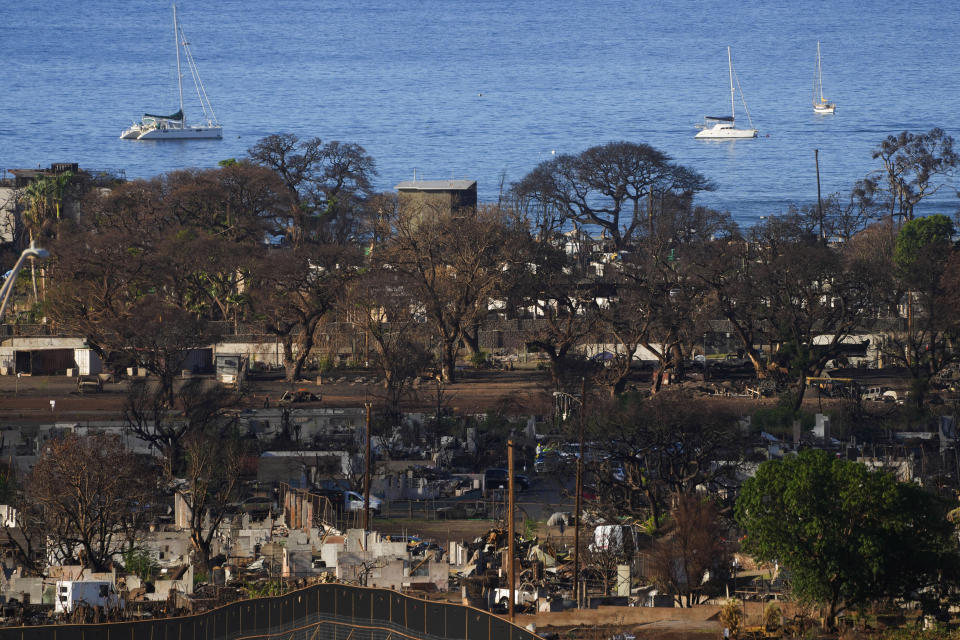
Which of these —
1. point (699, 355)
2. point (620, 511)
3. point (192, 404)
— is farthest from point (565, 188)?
point (620, 511)

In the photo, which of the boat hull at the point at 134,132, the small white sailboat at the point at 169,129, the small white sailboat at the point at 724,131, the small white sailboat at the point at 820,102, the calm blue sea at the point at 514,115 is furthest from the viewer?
the small white sailboat at the point at 820,102

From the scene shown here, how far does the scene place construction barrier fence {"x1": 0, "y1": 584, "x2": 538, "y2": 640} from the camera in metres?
26.4

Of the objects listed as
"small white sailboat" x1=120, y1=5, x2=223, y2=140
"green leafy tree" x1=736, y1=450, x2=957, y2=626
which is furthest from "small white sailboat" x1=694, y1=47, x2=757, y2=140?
"green leafy tree" x1=736, y1=450, x2=957, y2=626

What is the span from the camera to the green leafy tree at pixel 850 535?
28.6 m

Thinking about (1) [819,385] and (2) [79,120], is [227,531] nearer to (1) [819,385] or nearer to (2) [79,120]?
(1) [819,385]

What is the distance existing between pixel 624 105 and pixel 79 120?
157 ft

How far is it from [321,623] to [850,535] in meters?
8.29

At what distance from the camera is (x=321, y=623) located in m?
27.4

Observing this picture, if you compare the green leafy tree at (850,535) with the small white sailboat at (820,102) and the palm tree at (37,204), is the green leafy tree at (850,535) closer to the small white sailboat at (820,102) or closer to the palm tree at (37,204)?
the palm tree at (37,204)

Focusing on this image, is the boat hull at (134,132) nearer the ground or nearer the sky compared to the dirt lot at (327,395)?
nearer the sky

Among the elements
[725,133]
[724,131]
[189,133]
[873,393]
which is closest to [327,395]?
[873,393]

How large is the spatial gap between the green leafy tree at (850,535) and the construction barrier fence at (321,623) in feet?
17.6

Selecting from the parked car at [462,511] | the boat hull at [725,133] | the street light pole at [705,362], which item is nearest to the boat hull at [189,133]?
the boat hull at [725,133]

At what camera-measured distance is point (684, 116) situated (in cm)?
15962
